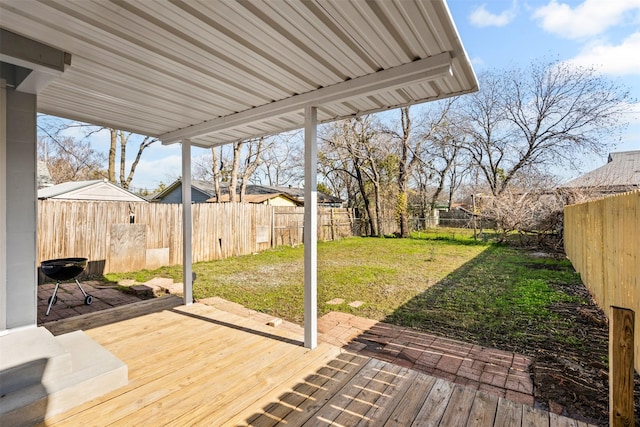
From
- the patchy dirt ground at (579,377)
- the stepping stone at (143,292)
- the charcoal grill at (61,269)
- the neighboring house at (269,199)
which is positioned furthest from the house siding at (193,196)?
the patchy dirt ground at (579,377)

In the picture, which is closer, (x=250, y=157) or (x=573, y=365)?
(x=573, y=365)

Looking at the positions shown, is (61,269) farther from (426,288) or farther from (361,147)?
(361,147)

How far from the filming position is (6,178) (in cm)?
222

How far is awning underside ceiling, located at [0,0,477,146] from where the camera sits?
5.13 ft

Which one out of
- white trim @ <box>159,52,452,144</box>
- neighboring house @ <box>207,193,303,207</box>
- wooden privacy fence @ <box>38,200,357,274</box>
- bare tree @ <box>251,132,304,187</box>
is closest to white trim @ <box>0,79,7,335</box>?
white trim @ <box>159,52,452,144</box>

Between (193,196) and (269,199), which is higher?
(193,196)

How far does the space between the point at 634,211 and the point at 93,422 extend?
4.49 metres

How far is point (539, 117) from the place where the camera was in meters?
14.5

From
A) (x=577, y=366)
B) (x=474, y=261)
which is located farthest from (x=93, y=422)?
(x=474, y=261)

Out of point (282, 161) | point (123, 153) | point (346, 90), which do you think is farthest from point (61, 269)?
point (282, 161)

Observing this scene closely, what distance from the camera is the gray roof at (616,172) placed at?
11.1 meters

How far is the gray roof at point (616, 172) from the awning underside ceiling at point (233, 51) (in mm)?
11937

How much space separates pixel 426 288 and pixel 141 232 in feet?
20.6

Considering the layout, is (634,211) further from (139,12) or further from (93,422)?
(93,422)
